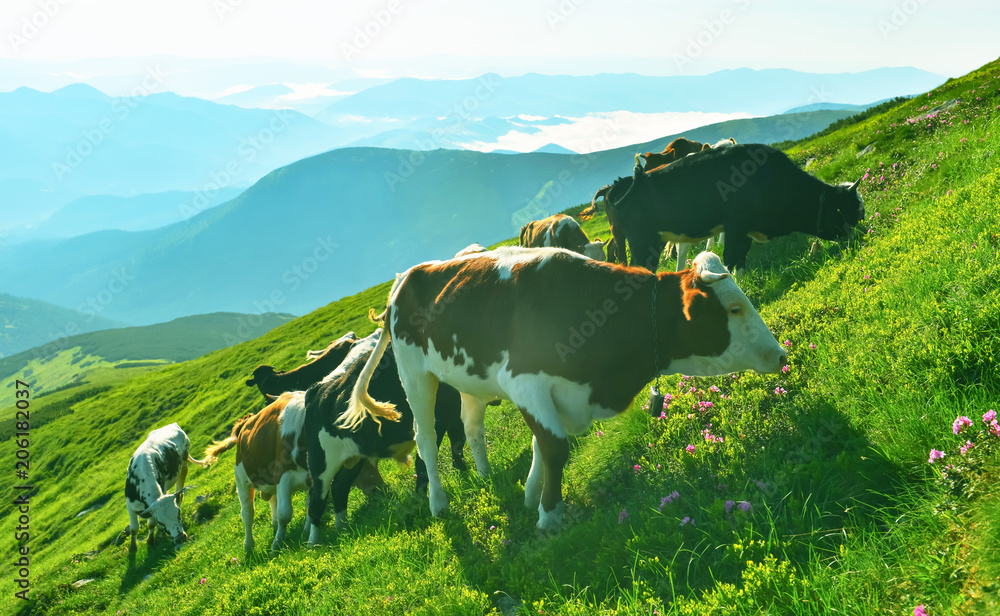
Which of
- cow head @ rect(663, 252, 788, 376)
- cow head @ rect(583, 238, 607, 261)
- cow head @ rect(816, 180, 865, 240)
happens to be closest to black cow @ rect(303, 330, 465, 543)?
cow head @ rect(663, 252, 788, 376)

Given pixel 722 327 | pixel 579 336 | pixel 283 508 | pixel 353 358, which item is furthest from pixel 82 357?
pixel 722 327

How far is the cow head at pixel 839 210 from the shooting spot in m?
9.68

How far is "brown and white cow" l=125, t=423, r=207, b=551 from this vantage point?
16125mm

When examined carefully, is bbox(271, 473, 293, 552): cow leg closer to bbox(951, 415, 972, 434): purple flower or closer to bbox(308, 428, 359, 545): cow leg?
bbox(308, 428, 359, 545): cow leg

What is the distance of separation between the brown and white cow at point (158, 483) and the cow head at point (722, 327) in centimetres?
1475

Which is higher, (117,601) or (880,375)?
(880,375)

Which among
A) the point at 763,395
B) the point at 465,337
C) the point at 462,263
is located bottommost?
the point at 763,395

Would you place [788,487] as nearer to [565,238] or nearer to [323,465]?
[323,465]

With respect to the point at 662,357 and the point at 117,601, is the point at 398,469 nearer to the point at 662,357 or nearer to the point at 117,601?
the point at 662,357

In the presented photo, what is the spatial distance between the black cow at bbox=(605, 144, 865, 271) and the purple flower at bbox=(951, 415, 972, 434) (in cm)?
678

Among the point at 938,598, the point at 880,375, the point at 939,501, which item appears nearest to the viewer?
the point at 938,598

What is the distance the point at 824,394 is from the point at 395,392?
6381 mm

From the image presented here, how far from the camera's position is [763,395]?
5.89 metres

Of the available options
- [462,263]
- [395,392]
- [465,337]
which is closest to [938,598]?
[465,337]
